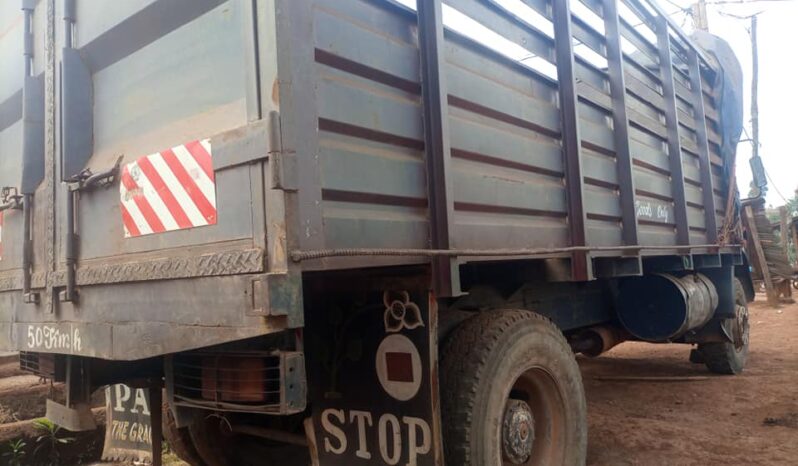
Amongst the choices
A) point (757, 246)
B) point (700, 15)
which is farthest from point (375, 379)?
point (700, 15)

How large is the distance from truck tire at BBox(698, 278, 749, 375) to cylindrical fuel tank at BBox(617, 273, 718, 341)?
5.37 ft

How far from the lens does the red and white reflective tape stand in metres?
1.90

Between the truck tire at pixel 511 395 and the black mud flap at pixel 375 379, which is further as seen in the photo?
the truck tire at pixel 511 395

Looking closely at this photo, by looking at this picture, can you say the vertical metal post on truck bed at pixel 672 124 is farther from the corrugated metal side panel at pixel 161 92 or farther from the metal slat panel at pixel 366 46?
the corrugated metal side panel at pixel 161 92

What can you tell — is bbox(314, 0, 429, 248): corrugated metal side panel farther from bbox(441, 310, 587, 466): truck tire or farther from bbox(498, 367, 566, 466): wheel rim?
bbox(498, 367, 566, 466): wheel rim

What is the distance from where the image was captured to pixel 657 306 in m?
4.91

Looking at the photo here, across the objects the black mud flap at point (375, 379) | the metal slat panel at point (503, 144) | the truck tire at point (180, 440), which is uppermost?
the metal slat panel at point (503, 144)

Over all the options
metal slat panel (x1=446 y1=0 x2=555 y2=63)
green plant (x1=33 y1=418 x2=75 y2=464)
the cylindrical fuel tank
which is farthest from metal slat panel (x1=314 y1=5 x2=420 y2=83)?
green plant (x1=33 y1=418 x2=75 y2=464)

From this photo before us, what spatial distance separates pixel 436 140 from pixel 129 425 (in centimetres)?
225

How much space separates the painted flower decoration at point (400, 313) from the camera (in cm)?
229

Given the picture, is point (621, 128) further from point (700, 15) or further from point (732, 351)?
point (700, 15)

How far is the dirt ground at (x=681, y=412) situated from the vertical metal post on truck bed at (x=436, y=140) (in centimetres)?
246

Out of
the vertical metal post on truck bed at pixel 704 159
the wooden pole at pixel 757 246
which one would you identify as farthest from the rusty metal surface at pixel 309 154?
the wooden pole at pixel 757 246

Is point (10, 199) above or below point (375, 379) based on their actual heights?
above
